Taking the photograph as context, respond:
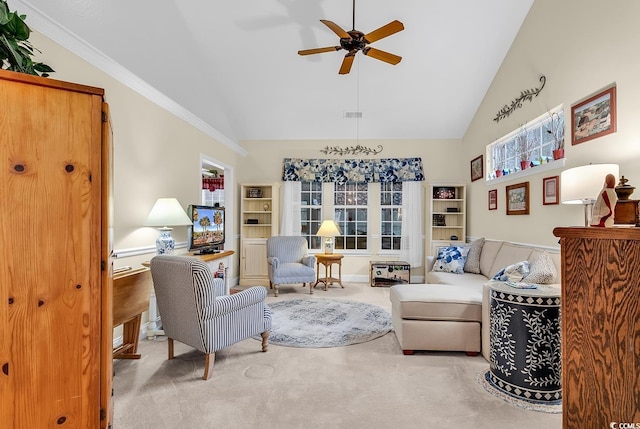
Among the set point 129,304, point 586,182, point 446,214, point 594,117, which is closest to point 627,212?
point 586,182

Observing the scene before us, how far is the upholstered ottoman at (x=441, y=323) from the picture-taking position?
9.23 ft

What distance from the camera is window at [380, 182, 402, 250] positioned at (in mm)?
6266

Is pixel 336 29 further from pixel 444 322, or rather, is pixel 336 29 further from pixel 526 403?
pixel 526 403

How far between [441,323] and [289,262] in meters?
3.05

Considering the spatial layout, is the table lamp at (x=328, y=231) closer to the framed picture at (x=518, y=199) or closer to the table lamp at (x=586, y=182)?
the framed picture at (x=518, y=199)

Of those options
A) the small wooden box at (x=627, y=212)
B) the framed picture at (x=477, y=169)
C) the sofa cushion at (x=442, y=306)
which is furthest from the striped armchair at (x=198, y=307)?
the framed picture at (x=477, y=169)

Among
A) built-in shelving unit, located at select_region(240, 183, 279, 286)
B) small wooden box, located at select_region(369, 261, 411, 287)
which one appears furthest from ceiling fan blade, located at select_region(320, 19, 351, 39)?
small wooden box, located at select_region(369, 261, 411, 287)

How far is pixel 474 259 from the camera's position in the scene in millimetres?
4547

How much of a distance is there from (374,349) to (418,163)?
4.03 metres

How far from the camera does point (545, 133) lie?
3.61 metres

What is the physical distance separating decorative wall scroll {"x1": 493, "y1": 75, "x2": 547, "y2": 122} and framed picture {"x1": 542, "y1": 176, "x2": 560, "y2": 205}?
102 cm

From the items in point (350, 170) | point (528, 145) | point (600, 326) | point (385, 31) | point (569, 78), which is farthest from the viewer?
point (350, 170)

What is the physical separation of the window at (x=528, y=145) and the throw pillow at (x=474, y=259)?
105 cm

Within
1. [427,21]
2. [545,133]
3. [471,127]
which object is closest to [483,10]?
A: [427,21]
